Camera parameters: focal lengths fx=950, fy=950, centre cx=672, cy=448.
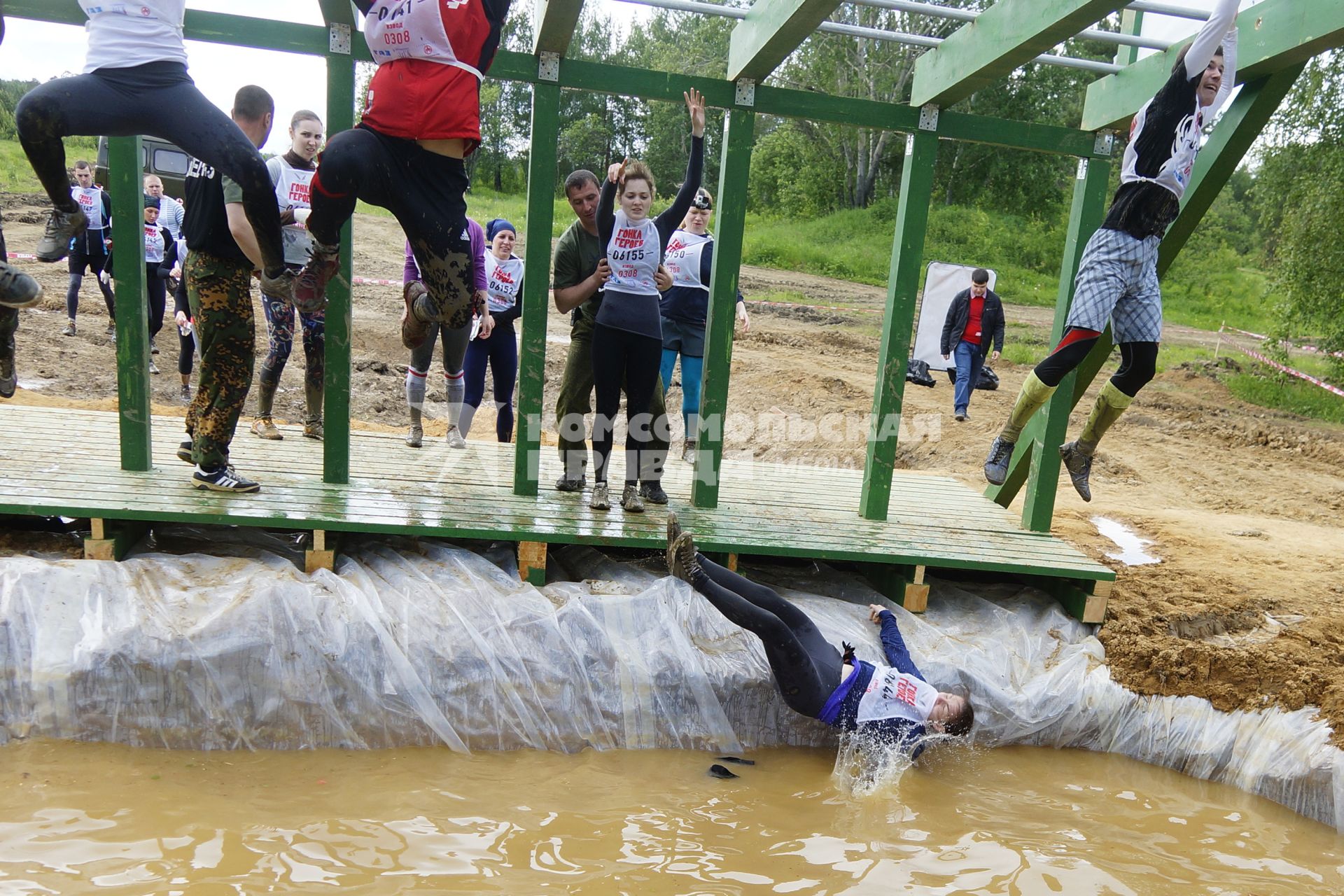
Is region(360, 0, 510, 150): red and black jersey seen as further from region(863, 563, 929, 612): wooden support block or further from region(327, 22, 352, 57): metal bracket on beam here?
region(863, 563, 929, 612): wooden support block

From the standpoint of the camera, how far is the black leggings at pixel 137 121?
333 centimetres

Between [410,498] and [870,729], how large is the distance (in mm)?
2331

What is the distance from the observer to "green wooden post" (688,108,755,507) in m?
4.58

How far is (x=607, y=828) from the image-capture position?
3.39m

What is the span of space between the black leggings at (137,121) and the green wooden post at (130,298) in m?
0.57

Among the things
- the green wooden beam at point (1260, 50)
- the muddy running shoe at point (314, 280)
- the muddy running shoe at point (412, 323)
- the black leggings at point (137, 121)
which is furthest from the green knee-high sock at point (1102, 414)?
the black leggings at point (137, 121)

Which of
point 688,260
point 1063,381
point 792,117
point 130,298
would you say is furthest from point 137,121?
point 1063,381

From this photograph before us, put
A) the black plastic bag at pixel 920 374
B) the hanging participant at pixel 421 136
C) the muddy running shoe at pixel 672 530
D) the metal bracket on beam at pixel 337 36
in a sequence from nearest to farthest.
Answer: the hanging participant at pixel 421 136 → the muddy running shoe at pixel 672 530 → the metal bracket on beam at pixel 337 36 → the black plastic bag at pixel 920 374

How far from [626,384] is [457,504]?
99cm

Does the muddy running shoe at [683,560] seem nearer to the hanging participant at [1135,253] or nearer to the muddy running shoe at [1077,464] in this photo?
the hanging participant at [1135,253]

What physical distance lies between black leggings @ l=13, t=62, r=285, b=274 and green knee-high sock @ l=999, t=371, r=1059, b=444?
3.26 m

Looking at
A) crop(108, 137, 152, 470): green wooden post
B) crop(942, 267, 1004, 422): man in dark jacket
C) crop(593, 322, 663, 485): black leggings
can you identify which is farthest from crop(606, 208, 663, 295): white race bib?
crop(942, 267, 1004, 422): man in dark jacket

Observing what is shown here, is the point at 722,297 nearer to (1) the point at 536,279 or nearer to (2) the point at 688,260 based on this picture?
(1) the point at 536,279

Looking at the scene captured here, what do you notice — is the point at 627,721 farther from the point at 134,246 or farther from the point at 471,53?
the point at 134,246
